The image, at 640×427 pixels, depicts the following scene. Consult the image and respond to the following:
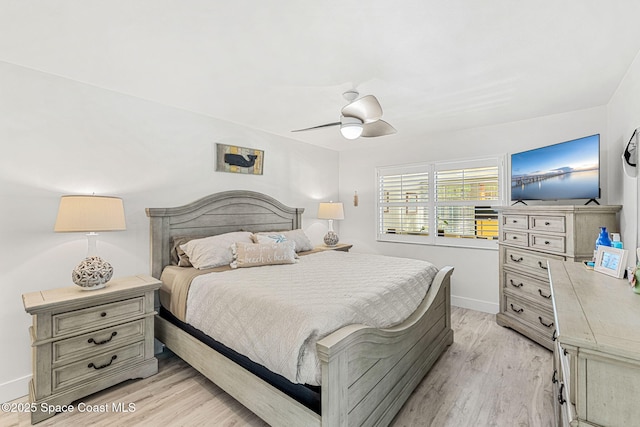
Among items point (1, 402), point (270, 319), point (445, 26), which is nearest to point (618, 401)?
point (270, 319)

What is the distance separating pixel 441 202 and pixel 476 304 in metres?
1.47

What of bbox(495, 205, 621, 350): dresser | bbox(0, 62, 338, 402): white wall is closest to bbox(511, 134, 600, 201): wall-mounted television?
bbox(495, 205, 621, 350): dresser

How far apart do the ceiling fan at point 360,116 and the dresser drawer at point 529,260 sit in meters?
1.89

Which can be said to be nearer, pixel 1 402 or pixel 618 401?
pixel 618 401

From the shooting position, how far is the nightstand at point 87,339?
6.41ft

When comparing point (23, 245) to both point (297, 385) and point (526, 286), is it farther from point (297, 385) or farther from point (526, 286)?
point (526, 286)

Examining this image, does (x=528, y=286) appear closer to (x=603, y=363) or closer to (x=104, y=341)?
(x=603, y=363)

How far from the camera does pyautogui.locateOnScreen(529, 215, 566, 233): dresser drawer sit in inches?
103

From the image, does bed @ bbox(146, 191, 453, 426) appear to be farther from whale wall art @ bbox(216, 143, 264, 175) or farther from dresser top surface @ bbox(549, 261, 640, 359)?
dresser top surface @ bbox(549, 261, 640, 359)

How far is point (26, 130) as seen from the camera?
7.38 feet

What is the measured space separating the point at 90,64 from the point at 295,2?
1.73 metres

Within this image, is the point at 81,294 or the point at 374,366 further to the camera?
the point at 81,294

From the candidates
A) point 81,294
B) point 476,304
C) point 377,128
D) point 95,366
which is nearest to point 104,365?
point 95,366

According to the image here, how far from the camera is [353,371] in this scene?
5.03 ft
